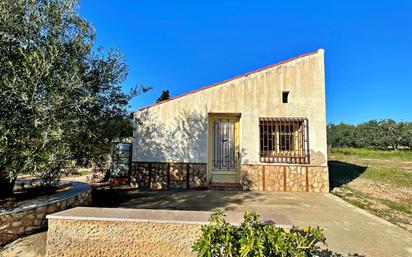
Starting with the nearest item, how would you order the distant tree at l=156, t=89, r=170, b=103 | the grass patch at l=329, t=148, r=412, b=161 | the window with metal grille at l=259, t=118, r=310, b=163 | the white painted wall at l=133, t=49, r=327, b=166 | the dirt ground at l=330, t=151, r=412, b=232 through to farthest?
the dirt ground at l=330, t=151, r=412, b=232 < the window with metal grille at l=259, t=118, r=310, b=163 < the white painted wall at l=133, t=49, r=327, b=166 < the grass patch at l=329, t=148, r=412, b=161 < the distant tree at l=156, t=89, r=170, b=103

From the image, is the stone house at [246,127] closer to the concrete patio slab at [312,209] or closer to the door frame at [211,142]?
the door frame at [211,142]

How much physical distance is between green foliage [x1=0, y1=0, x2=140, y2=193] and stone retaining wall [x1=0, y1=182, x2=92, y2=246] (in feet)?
1.98

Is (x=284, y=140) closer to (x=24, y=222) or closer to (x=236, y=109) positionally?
(x=236, y=109)

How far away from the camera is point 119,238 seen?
327 cm

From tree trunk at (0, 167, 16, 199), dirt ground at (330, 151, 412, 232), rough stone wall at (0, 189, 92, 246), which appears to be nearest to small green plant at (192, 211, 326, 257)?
rough stone wall at (0, 189, 92, 246)

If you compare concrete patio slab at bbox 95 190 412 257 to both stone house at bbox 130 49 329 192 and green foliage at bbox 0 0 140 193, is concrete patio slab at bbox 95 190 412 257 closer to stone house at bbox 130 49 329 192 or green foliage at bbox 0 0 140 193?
stone house at bbox 130 49 329 192

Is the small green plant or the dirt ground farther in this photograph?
the dirt ground

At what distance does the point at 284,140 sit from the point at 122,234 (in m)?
7.90

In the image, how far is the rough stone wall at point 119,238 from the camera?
322 centimetres

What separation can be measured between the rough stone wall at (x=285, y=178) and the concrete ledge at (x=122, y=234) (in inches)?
222

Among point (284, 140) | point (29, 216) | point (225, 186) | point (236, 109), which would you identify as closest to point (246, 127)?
point (236, 109)

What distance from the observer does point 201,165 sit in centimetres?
902

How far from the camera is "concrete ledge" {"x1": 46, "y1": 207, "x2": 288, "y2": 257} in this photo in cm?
322

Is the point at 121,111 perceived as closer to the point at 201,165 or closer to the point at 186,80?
the point at 201,165
